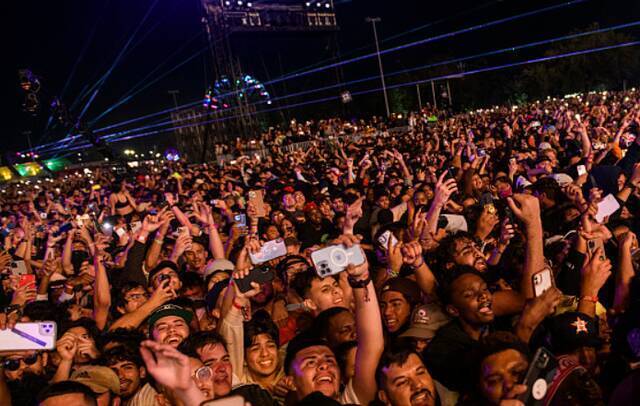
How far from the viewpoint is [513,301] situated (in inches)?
127

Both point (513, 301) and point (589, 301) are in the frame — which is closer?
point (589, 301)

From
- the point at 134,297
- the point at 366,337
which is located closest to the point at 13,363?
the point at 134,297

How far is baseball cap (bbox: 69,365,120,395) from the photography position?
297cm

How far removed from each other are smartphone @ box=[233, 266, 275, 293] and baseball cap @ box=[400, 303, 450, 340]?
2.97 feet

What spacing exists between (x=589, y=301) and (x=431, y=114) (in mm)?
26005

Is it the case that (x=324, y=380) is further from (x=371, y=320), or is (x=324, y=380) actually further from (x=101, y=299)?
(x=101, y=299)

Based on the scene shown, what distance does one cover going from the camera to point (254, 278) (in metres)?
3.04

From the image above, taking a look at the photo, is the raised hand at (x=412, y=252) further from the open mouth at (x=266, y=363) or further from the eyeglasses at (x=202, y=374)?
the eyeglasses at (x=202, y=374)

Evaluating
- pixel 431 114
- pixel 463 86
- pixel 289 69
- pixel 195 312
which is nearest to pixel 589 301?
pixel 195 312

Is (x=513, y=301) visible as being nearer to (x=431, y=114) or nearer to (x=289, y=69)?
(x=431, y=114)

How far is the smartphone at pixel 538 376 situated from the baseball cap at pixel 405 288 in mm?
1628

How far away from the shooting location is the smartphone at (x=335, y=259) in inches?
92.0

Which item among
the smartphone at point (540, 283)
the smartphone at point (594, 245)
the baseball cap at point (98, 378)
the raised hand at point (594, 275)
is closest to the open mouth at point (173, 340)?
the baseball cap at point (98, 378)

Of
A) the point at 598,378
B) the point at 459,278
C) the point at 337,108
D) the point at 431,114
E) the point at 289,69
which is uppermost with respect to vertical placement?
the point at 289,69
